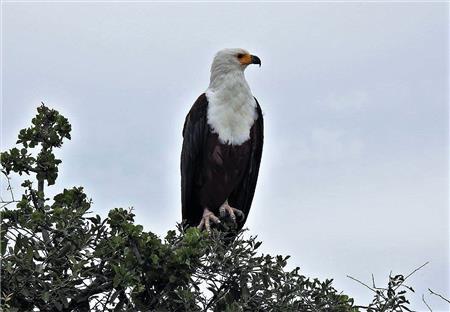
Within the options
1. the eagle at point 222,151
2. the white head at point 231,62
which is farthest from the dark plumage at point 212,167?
the white head at point 231,62

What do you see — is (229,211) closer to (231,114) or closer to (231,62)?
(231,114)

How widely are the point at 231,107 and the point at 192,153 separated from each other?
1.54 ft

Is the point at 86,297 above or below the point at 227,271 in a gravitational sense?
below

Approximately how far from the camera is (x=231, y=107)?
6445mm

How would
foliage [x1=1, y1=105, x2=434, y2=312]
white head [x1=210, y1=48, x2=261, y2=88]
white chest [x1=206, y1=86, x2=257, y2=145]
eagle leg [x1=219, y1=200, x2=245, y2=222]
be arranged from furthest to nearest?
white head [x1=210, y1=48, x2=261, y2=88], eagle leg [x1=219, y1=200, x2=245, y2=222], white chest [x1=206, y1=86, x2=257, y2=145], foliage [x1=1, y1=105, x2=434, y2=312]

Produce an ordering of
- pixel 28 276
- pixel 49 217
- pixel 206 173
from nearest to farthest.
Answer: pixel 28 276 < pixel 49 217 < pixel 206 173

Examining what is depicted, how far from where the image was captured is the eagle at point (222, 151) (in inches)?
252

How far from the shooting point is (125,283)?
4195 millimetres

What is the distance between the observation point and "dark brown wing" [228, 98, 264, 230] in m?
6.55

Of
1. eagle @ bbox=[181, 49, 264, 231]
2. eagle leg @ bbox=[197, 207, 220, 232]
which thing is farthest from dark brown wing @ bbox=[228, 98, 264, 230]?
eagle leg @ bbox=[197, 207, 220, 232]

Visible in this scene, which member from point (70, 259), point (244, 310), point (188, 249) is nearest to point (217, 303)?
point (244, 310)

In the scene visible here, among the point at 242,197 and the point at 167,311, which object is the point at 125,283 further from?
the point at 242,197

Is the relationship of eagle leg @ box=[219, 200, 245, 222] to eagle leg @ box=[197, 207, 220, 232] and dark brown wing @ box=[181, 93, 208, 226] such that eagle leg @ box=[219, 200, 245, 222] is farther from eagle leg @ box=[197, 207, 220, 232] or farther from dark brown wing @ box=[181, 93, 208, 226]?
dark brown wing @ box=[181, 93, 208, 226]

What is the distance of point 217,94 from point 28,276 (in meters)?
2.77
